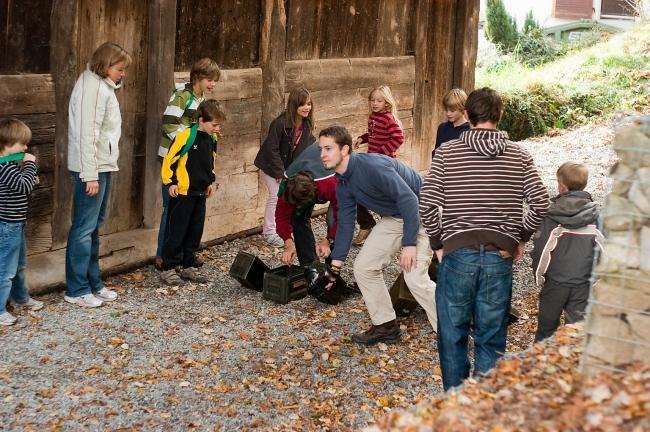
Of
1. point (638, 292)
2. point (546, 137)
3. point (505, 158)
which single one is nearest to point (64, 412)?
point (505, 158)

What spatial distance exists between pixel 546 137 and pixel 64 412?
54.7 ft

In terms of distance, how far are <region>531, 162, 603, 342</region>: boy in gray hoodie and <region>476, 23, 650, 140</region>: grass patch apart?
15.1 metres

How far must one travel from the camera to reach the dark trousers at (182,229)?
8938 mm

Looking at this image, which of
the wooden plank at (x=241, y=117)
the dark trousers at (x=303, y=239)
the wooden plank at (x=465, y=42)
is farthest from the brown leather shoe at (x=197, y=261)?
the wooden plank at (x=465, y=42)

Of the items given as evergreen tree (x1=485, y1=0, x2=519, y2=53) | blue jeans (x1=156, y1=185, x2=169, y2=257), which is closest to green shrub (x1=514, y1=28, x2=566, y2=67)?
evergreen tree (x1=485, y1=0, x2=519, y2=53)

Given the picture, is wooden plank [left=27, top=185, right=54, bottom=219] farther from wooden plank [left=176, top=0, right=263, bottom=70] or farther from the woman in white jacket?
wooden plank [left=176, top=0, right=263, bottom=70]

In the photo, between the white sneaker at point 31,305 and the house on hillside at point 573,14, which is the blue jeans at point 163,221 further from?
the house on hillside at point 573,14

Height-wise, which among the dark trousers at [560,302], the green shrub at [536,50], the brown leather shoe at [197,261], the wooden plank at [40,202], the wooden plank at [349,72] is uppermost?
the green shrub at [536,50]

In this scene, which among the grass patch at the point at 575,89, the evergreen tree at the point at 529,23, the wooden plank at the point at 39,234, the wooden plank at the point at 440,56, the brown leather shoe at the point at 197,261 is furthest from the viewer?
the evergreen tree at the point at 529,23

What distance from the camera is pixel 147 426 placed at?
6.16 m

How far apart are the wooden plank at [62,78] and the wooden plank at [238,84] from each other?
1.65 meters

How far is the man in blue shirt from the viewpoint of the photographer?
714cm

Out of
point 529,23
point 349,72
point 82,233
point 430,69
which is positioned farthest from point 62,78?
point 529,23

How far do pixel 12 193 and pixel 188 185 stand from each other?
175cm
